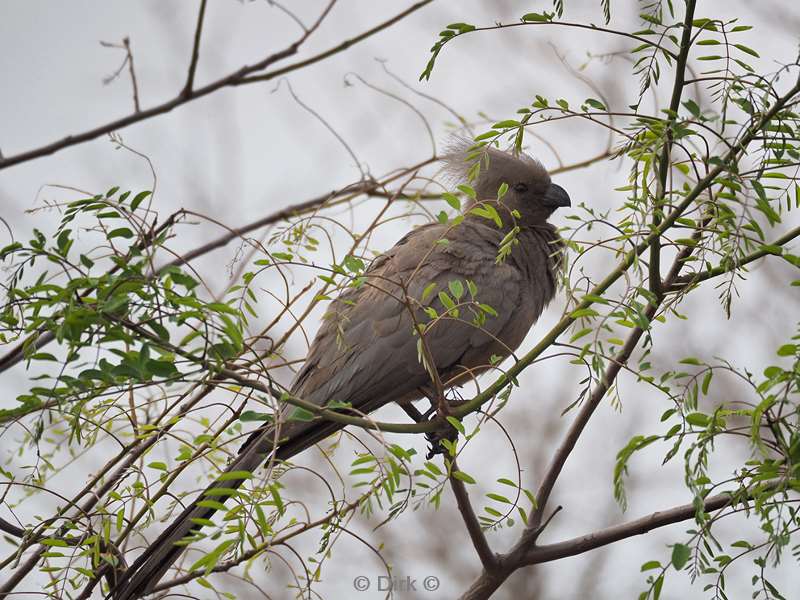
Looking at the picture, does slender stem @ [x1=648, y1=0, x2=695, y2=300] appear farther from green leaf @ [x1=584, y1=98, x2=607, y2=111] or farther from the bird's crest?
the bird's crest

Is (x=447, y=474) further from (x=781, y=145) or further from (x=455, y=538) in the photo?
(x=455, y=538)

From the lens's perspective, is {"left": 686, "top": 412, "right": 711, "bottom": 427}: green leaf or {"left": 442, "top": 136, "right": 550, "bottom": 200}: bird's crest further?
{"left": 442, "top": 136, "right": 550, "bottom": 200}: bird's crest

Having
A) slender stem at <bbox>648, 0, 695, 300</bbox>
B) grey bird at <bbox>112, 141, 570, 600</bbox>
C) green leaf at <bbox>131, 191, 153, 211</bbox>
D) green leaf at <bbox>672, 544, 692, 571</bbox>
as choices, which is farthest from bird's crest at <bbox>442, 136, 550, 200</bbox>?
green leaf at <bbox>672, 544, 692, 571</bbox>

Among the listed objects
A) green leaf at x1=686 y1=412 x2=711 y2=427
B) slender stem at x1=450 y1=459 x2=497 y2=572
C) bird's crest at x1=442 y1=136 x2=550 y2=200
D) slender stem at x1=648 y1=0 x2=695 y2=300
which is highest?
bird's crest at x1=442 y1=136 x2=550 y2=200

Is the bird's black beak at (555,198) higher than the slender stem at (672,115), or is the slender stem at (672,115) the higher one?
the bird's black beak at (555,198)

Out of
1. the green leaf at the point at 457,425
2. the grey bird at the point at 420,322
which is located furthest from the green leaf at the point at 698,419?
the grey bird at the point at 420,322

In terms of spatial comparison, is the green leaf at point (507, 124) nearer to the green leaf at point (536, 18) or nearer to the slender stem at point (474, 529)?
the green leaf at point (536, 18)

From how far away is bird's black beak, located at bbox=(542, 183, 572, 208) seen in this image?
19.9 ft

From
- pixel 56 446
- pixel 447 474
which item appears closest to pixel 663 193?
pixel 447 474

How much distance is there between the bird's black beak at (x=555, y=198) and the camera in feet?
19.9

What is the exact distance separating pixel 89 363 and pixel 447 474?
1.14 meters

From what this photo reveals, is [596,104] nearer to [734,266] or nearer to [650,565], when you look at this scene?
[734,266]

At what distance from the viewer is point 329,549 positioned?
3281 mm

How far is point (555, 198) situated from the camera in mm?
6078
